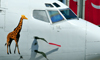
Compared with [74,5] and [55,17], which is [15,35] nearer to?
[55,17]

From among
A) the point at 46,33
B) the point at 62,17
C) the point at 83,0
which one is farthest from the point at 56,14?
the point at 83,0

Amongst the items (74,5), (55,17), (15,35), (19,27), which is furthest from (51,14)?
(74,5)

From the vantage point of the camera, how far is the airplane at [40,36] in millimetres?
9203

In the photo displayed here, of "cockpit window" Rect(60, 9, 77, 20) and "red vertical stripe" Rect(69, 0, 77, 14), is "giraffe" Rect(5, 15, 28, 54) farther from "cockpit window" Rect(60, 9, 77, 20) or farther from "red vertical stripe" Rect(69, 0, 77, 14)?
"red vertical stripe" Rect(69, 0, 77, 14)

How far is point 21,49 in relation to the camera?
9.24 meters

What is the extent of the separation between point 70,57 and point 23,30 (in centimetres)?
228

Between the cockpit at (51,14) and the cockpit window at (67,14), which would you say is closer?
the cockpit at (51,14)

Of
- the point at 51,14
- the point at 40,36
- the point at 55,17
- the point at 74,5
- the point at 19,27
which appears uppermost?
the point at 51,14

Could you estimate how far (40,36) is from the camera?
9234 mm

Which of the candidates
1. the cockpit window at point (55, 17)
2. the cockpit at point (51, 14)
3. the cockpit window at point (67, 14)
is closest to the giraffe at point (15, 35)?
the cockpit at point (51, 14)

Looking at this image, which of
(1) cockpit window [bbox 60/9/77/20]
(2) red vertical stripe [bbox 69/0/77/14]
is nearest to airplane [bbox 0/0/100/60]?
(1) cockpit window [bbox 60/9/77/20]

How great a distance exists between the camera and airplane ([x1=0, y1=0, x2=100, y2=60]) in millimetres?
9203

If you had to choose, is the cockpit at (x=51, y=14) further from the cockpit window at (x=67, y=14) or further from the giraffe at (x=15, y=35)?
the giraffe at (x=15, y=35)

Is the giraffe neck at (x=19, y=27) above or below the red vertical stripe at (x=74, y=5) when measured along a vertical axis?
above
